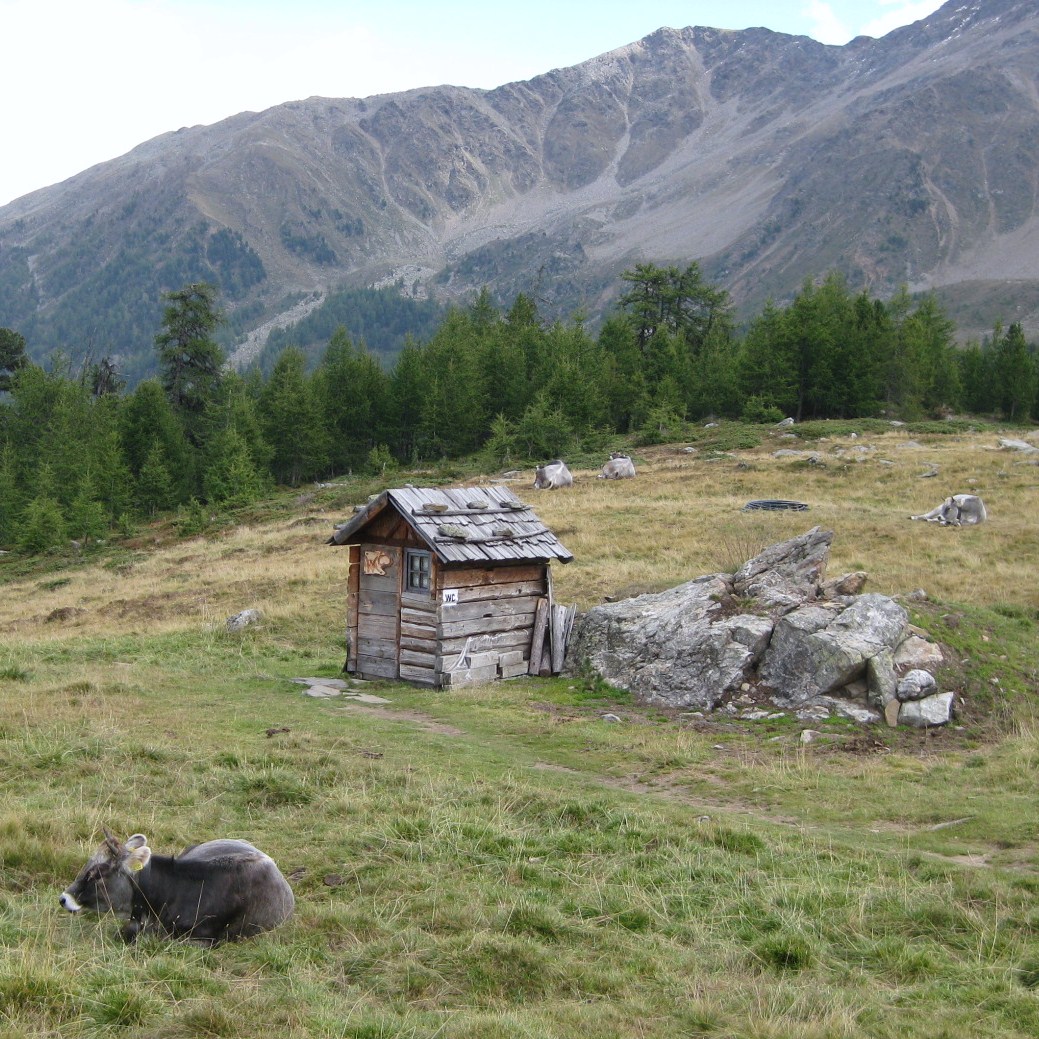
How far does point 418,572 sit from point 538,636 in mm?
3183

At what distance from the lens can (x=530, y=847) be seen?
9.25 metres

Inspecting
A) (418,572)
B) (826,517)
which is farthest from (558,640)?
(826,517)

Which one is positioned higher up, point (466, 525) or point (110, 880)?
point (466, 525)

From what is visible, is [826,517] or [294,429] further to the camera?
[294,429]

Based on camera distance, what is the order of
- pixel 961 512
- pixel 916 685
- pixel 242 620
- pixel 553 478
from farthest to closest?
pixel 553 478, pixel 961 512, pixel 242 620, pixel 916 685

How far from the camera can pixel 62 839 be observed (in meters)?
8.45

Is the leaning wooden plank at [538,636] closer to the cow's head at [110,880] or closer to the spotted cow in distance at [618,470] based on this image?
the cow's head at [110,880]

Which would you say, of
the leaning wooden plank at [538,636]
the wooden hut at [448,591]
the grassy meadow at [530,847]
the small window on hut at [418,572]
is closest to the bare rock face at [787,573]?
the grassy meadow at [530,847]

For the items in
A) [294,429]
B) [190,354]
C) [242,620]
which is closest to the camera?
[242,620]

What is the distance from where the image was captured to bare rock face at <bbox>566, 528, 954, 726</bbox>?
16688 mm

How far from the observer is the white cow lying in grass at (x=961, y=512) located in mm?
33406

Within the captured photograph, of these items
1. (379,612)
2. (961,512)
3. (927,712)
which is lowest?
(927,712)

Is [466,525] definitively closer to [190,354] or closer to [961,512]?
[961,512]

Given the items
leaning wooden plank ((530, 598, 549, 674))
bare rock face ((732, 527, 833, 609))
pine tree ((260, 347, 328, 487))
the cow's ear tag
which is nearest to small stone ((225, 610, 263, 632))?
leaning wooden plank ((530, 598, 549, 674))
